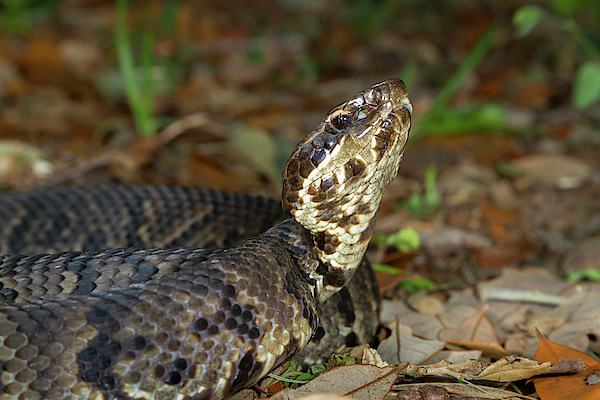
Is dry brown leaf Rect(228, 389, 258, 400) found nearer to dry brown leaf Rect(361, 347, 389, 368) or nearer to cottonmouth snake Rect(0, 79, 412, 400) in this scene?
cottonmouth snake Rect(0, 79, 412, 400)

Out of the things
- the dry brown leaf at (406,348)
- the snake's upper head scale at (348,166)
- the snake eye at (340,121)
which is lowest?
the dry brown leaf at (406,348)

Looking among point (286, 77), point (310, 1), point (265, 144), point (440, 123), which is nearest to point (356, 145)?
point (265, 144)

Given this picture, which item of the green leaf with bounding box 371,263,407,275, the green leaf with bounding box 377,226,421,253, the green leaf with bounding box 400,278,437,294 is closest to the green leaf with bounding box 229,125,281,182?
the green leaf with bounding box 377,226,421,253

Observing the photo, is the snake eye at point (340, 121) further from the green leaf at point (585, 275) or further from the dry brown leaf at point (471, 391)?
the green leaf at point (585, 275)

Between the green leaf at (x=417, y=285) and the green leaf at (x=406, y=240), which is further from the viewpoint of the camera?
the green leaf at (x=406, y=240)

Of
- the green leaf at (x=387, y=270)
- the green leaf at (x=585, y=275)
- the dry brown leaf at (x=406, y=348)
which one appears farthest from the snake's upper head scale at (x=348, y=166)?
the green leaf at (x=585, y=275)

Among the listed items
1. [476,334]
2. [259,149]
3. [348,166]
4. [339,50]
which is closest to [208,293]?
[348,166]

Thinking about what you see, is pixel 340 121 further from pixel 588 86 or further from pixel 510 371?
pixel 588 86

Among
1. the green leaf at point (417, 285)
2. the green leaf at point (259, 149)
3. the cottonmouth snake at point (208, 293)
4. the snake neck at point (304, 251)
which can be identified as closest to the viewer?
the cottonmouth snake at point (208, 293)
